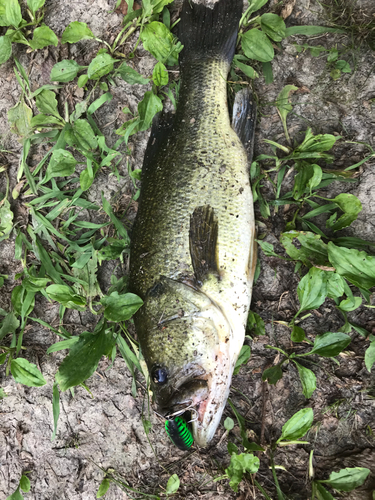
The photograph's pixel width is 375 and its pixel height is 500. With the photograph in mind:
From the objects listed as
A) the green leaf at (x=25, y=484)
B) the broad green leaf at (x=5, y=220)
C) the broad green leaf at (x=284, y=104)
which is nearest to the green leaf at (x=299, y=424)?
the broad green leaf at (x=284, y=104)

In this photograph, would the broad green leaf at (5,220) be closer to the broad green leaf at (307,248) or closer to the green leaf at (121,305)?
the green leaf at (121,305)

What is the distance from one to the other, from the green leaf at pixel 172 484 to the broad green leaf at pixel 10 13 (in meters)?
4.00

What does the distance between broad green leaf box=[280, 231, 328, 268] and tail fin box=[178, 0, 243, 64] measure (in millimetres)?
1481

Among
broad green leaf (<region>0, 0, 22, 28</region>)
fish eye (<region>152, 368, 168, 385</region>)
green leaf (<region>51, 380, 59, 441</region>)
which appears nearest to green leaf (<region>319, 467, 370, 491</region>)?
fish eye (<region>152, 368, 168, 385</region>)

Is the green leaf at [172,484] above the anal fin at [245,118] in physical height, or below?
below

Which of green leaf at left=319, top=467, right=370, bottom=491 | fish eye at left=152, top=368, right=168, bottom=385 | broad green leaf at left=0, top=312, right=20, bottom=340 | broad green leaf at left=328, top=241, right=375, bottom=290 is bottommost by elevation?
green leaf at left=319, top=467, right=370, bottom=491

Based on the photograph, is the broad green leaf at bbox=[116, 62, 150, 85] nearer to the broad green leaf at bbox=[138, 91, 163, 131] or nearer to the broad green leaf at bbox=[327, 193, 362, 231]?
the broad green leaf at bbox=[138, 91, 163, 131]

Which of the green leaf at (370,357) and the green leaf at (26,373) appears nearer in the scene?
the green leaf at (370,357)

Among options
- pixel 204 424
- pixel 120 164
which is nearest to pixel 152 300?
pixel 204 424

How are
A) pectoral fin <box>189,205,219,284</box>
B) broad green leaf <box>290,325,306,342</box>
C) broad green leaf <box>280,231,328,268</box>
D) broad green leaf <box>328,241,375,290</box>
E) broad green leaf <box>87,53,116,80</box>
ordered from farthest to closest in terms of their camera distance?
broad green leaf <box>87,53,116,80</box> < broad green leaf <box>290,325,306,342</box> < broad green leaf <box>280,231,328,268</box> < pectoral fin <box>189,205,219,284</box> < broad green leaf <box>328,241,375,290</box>

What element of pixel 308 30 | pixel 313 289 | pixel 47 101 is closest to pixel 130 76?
pixel 47 101

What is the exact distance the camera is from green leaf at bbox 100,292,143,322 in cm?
236

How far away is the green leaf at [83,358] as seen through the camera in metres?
2.48

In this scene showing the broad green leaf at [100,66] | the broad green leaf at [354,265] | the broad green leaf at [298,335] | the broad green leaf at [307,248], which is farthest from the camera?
the broad green leaf at [100,66]
